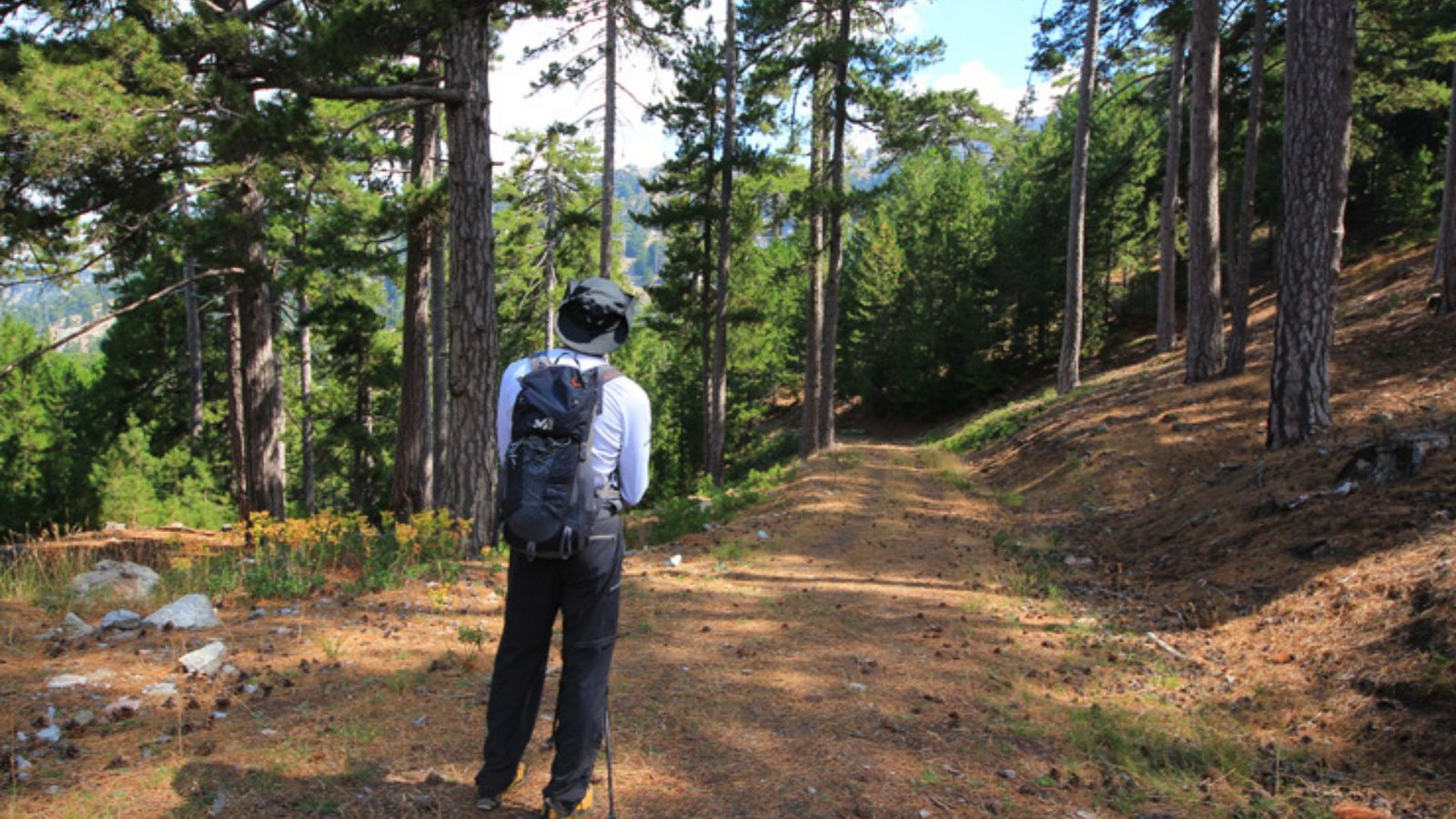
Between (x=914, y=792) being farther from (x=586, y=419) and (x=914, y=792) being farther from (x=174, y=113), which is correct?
(x=174, y=113)

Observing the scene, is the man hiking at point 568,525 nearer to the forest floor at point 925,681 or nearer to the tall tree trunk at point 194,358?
the forest floor at point 925,681

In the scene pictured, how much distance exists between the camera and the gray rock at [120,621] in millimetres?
5594

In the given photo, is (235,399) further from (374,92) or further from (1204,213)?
(1204,213)

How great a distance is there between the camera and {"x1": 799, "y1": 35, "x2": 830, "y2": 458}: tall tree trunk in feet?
59.5

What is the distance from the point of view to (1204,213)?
15.4 m

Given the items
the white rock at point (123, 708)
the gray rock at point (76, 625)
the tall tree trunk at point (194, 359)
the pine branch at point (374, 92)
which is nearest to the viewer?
the white rock at point (123, 708)

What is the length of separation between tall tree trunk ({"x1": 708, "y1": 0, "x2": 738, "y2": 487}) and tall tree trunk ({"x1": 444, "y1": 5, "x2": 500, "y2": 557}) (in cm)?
1192

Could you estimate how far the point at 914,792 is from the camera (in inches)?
148

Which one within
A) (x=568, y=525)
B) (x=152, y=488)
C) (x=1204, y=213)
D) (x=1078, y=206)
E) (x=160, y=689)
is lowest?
(x=152, y=488)

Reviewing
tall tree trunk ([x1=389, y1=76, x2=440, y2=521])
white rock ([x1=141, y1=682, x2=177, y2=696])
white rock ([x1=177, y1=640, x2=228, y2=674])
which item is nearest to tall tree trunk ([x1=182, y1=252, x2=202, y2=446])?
tall tree trunk ([x1=389, y1=76, x2=440, y2=521])

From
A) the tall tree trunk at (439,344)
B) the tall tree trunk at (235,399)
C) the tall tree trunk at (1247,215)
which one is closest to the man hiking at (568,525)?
the tall tree trunk at (439,344)

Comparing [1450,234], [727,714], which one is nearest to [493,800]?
[727,714]

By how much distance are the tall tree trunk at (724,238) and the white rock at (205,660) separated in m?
16.5

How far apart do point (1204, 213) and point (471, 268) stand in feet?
47.0
